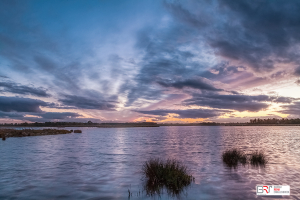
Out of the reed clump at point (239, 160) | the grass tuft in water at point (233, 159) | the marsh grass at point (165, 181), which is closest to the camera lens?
the marsh grass at point (165, 181)

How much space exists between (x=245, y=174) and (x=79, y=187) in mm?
14352

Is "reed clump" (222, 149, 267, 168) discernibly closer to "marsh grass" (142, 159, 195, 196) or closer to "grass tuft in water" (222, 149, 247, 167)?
"grass tuft in water" (222, 149, 247, 167)

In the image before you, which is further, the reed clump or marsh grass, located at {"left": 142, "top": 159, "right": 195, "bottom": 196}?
the reed clump

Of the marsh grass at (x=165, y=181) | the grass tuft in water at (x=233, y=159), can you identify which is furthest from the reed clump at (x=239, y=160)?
the marsh grass at (x=165, y=181)

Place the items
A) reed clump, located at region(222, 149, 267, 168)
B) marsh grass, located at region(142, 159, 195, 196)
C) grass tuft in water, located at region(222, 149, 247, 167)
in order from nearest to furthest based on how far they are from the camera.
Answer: marsh grass, located at region(142, 159, 195, 196)
reed clump, located at region(222, 149, 267, 168)
grass tuft in water, located at region(222, 149, 247, 167)

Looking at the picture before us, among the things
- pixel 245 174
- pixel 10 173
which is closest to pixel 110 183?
pixel 10 173

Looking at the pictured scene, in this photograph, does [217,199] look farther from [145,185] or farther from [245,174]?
[245,174]

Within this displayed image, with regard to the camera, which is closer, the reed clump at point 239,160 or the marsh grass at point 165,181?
the marsh grass at point 165,181

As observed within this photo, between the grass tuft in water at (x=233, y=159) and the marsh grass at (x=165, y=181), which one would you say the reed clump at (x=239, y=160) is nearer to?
the grass tuft in water at (x=233, y=159)

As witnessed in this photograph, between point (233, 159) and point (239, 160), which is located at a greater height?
point (233, 159)

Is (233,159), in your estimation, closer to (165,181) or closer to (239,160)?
(239,160)

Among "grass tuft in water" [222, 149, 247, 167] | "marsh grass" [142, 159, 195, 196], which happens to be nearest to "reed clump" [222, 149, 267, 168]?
"grass tuft in water" [222, 149, 247, 167]

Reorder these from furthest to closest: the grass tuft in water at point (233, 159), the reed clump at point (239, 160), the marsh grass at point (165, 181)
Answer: the grass tuft in water at point (233, 159) < the reed clump at point (239, 160) < the marsh grass at point (165, 181)

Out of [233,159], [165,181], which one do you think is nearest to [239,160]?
[233,159]
